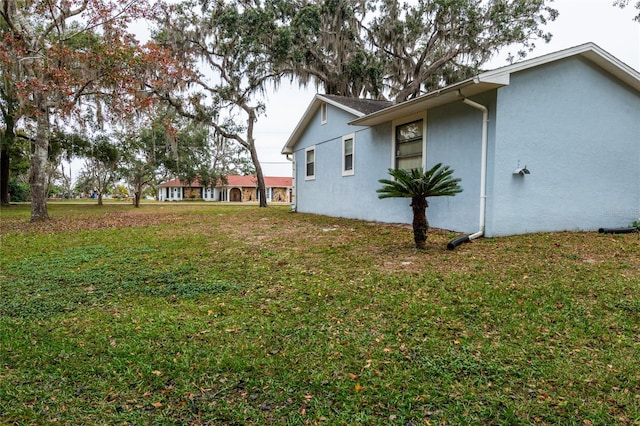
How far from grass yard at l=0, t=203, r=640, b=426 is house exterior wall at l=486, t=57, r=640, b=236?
66.0 inches

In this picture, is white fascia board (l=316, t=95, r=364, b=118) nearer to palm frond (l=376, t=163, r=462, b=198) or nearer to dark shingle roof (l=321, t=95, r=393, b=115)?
dark shingle roof (l=321, t=95, r=393, b=115)

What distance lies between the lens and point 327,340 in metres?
2.80

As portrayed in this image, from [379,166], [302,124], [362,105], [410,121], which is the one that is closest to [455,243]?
[410,121]

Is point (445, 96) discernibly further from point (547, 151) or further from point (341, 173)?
point (341, 173)

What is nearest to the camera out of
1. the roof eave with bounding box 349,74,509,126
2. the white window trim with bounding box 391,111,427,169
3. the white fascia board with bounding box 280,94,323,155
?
the roof eave with bounding box 349,74,509,126

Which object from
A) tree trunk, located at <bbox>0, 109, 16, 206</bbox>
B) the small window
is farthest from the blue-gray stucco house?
tree trunk, located at <bbox>0, 109, 16, 206</bbox>

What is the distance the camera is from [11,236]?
7965 mm

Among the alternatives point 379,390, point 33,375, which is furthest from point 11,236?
point 379,390

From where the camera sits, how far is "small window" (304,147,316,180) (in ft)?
45.4

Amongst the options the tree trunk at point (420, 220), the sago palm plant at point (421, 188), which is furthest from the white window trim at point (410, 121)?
the tree trunk at point (420, 220)

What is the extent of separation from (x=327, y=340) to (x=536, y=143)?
608 centimetres

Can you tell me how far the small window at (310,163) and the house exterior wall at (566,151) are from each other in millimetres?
8052

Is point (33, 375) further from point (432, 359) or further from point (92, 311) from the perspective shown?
point (432, 359)

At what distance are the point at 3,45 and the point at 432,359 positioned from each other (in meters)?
13.1
